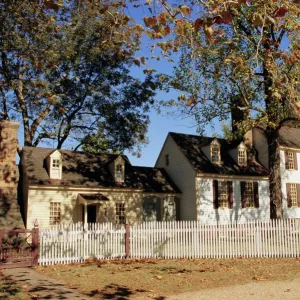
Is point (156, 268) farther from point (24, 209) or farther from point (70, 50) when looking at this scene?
point (70, 50)

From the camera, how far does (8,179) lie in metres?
22.9

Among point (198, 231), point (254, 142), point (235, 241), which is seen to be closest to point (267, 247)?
point (235, 241)

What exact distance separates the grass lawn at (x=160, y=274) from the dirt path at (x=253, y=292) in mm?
542

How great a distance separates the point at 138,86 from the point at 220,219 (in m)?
13.6

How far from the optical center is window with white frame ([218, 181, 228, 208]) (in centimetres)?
3039

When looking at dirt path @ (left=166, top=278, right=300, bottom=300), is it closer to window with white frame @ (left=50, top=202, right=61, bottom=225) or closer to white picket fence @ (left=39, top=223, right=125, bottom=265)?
white picket fence @ (left=39, top=223, right=125, bottom=265)

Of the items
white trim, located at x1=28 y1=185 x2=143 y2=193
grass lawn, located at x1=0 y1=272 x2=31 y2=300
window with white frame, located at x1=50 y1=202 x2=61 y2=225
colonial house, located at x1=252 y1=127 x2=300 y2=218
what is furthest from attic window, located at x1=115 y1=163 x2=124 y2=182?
grass lawn, located at x1=0 y1=272 x2=31 y2=300

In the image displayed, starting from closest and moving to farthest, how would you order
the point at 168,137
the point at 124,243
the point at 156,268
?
the point at 156,268 < the point at 124,243 < the point at 168,137

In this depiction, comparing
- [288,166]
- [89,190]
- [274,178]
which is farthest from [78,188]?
[288,166]

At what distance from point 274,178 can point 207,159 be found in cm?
936

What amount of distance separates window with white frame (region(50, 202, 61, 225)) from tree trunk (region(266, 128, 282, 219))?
13498 millimetres

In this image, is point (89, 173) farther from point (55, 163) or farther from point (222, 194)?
point (222, 194)

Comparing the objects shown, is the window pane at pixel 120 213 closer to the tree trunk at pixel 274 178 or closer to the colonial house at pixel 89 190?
the colonial house at pixel 89 190

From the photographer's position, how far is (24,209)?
25422 mm
